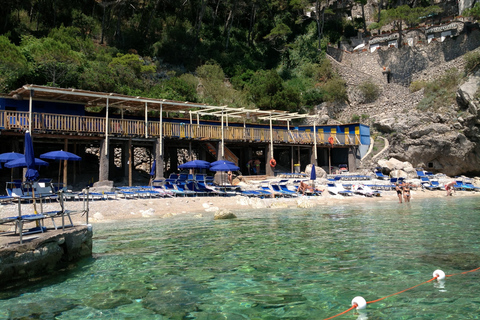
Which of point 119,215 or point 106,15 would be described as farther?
point 106,15

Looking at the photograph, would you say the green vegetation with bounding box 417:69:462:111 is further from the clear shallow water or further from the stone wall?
the clear shallow water

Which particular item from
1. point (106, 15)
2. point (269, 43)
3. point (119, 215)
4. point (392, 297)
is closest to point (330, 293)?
point (392, 297)

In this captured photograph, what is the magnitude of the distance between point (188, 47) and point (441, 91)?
27.7 meters

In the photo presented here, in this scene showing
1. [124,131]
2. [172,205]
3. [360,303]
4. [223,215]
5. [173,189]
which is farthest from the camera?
[124,131]

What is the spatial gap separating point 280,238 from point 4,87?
2297 cm

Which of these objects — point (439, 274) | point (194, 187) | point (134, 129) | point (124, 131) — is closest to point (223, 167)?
point (194, 187)

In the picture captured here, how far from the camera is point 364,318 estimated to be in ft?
13.4

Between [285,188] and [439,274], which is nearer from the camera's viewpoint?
[439,274]

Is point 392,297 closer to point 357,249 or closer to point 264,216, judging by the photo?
point 357,249

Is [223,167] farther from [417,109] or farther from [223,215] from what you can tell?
[417,109]

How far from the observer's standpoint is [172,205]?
16219 millimetres

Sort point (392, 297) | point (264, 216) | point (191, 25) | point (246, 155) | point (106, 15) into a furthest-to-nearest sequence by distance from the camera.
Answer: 1. point (191, 25)
2. point (106, 15)
3. point (246, 155)
4. point (264, 216)
5. point (392, 297)

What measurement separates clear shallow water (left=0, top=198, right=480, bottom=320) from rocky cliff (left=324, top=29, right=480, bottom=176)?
22.1 meters

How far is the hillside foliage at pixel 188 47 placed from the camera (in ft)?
92.7
